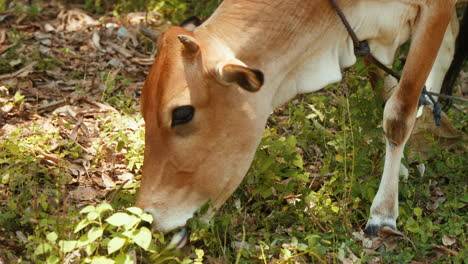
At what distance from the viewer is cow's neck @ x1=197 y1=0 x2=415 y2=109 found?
11.9 feet

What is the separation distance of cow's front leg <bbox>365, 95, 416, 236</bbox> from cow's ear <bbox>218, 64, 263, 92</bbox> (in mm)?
1182

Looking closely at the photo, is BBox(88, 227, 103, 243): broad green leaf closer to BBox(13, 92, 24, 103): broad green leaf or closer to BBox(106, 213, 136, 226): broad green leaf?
BBox(106, 213, 136, 226): broad green leaf

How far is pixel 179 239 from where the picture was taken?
11.3 ft

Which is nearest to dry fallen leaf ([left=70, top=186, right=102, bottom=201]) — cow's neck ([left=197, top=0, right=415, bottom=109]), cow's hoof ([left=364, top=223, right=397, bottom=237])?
cow's neck ([left=197, top=0, right=415, bottom=109])

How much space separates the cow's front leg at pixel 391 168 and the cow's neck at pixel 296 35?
1.36 feet

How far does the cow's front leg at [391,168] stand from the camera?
4117 millimetres

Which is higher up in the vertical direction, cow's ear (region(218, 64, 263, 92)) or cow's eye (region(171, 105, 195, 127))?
cow's ear (region(218, 64, 263, 92))

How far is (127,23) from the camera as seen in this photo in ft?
22.6

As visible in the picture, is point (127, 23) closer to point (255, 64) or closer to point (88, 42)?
point (88, 42)

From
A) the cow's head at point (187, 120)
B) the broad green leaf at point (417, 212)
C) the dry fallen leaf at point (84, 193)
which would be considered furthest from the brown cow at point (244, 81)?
the dry fallen leaf at point (84, 193)

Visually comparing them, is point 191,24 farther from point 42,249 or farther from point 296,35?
point 42,249

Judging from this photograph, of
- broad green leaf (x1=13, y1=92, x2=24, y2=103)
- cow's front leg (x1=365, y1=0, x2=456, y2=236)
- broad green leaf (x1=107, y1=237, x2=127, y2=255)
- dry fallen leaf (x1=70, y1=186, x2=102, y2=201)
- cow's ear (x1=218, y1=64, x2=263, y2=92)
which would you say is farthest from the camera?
broad green leaf (x1=13, y1=92, x2=24, y2=103)

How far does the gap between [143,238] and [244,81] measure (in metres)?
0.90

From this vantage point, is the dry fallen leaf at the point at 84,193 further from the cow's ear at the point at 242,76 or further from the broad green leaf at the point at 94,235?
the cow's ear at the point at 242,76
